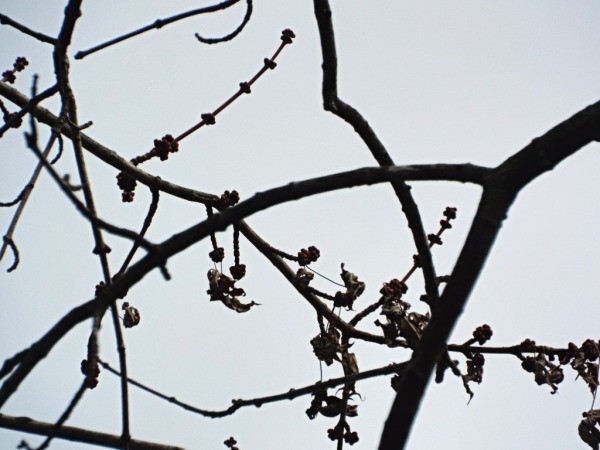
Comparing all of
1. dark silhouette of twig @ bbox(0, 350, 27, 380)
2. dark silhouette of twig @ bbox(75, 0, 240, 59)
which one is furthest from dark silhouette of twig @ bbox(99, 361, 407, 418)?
dark silhouette of twig @ bbox(75, 0, 240, 59)

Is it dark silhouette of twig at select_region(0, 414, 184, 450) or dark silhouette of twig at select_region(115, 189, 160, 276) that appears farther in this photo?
dark silhouette of twig at select_region(115, 189, 160, 276)

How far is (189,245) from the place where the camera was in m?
1.69

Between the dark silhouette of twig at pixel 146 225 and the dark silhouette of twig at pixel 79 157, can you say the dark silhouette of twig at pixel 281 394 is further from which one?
the dark silhouette of twig at pixel 146 225

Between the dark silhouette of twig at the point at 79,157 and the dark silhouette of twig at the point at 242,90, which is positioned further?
the dark silhouette of twig at the point at 242,90

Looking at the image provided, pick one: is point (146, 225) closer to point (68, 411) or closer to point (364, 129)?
point (364, 129)

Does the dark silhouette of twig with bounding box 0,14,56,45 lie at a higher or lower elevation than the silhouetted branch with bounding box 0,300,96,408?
higher

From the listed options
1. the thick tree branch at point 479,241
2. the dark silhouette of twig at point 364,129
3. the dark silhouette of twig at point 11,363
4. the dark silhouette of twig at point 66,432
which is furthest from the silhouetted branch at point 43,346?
the dark silhouette of twig at point 364,129

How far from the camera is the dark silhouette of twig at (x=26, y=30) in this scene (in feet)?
9.02

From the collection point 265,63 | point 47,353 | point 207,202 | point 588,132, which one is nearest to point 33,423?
point 47,353

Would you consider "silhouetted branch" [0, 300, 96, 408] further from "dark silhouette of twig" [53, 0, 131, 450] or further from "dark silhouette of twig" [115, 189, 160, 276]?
"dark silhouette of twig" [115, 189, 160, 276]

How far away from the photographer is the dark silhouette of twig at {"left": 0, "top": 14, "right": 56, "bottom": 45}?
2750 mm

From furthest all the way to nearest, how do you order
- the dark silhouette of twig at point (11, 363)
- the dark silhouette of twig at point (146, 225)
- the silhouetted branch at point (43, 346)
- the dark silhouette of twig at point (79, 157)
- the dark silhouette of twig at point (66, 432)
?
the dark silhouette of twig at point (146, 225)
the dark silhouette of twig at point (66, 432)
the dark silhouette of twig at point (79, 157)
the dark silhouette of twig at point (11, 363)
the silhouetted branch at point (43, 346)

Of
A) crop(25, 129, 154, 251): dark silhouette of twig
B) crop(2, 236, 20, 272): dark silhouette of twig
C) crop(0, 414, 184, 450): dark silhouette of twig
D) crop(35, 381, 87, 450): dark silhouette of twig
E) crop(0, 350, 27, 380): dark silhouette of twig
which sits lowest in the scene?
crop(35, 381, 87, 450): dark silhouette of twig

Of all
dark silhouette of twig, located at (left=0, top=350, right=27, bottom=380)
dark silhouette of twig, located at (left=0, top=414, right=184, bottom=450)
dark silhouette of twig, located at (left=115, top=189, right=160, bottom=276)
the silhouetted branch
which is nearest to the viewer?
the silhouetted branch
